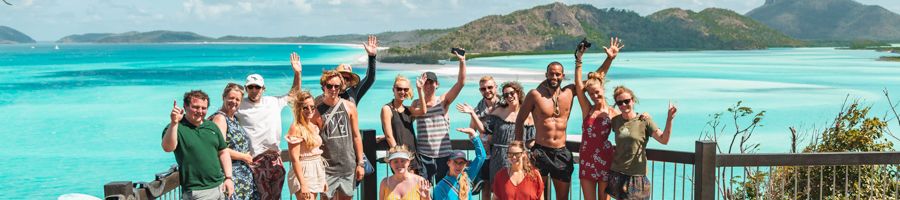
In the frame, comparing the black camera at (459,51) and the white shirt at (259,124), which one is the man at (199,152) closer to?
the white shirt at (259,124)

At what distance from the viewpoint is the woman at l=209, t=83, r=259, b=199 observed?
553cm

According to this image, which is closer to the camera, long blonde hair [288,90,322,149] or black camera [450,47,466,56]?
long blonde hair [288,90,322,149]

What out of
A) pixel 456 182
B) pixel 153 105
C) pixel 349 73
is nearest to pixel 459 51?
pixel 349 73

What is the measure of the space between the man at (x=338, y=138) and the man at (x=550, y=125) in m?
1.15

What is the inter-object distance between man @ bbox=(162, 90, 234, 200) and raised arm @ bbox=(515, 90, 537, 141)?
2011 millimetres

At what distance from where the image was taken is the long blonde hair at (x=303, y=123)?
5.65 m

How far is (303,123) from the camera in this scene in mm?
5727

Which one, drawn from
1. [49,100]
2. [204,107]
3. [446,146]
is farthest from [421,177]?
[49,100]

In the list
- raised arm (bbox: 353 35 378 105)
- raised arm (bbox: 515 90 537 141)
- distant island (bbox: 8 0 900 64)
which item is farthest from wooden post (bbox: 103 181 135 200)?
distant island (bbox: 8 0 900 64)

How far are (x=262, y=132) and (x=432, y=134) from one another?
120cm

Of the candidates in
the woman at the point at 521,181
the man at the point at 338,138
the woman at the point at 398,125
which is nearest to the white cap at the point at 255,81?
the man at the point at 338,138

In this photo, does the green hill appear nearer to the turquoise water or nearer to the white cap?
the turquoise water

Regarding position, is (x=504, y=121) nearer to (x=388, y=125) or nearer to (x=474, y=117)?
(x=474, y=117)

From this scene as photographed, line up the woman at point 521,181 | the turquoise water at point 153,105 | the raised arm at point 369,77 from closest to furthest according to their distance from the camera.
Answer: the woman at point 521,181
the raised arm at point 369,77
the turquoise water at point 153,105
